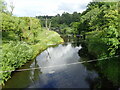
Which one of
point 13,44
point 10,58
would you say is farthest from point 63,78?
point 13,44

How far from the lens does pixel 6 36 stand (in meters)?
22.5

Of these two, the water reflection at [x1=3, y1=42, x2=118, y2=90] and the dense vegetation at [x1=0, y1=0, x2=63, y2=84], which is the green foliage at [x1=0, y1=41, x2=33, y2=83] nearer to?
the dense vegetation at [x1=0, y1=0, x2=63, y2=84]

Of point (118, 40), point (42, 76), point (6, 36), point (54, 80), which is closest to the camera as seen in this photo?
point (118, 40)

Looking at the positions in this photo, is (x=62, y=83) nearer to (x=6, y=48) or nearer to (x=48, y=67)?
(x=48, y=67)

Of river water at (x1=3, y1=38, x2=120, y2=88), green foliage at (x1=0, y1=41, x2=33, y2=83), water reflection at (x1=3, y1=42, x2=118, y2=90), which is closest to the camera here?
green foliage at (x1=0, y1=41, x2=33, y2=83)

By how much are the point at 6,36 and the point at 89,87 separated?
17.3 metres

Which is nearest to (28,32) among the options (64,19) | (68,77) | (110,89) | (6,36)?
(6,36)

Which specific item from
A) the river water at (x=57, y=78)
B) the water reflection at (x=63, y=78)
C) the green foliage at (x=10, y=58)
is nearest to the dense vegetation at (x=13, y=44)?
the green foliage at (x=10, y=58)

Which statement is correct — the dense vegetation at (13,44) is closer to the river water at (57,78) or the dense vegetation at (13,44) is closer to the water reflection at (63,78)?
the river water at (57,78)

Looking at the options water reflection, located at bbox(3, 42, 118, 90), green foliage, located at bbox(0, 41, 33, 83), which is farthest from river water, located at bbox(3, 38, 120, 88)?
green foliage, located at bbox(0, 41, 33, 83)

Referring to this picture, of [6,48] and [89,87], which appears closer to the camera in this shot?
[89,87]

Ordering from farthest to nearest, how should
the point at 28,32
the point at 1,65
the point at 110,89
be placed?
1. the point at 28,32
2. the point at 1,65
3. the point at 110,89

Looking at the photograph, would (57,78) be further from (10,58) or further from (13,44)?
(13,44)

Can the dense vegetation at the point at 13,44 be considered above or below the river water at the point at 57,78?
above
